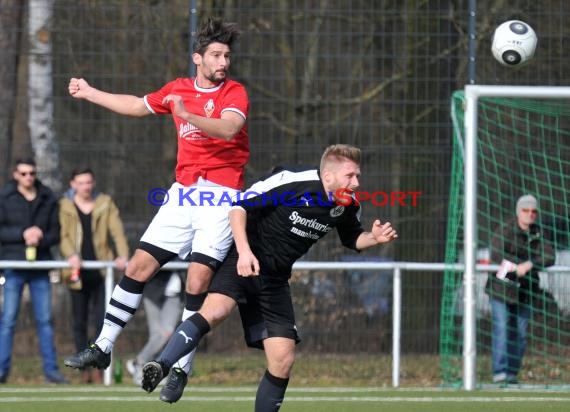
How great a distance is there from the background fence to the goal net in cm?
26

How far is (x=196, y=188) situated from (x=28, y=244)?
3.71m

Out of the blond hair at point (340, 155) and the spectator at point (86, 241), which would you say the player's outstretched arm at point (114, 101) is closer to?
the blond hair at point (340, 155)

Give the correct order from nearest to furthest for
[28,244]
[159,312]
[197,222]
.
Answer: [197,222] < [28,244] < [159,312]

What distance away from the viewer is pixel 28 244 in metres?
11.2

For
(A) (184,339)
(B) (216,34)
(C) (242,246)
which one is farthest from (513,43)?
(A) (184,339)

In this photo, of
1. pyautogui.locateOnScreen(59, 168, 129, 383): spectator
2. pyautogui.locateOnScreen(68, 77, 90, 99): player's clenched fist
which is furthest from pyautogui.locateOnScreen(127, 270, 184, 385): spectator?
pyautogui.locateOnScreen(68, 77, 90, 99): player's clenched fist

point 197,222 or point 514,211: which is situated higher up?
point 514,211

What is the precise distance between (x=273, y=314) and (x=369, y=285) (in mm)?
4535

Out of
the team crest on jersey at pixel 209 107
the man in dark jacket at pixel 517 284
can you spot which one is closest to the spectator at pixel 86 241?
the man in dark jacket at pixel 517 284

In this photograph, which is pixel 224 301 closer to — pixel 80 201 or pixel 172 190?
pixel 172 190

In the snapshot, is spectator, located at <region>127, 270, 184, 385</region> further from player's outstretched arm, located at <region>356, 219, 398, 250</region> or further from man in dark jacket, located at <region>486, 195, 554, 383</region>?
player's outstretched arm, located at <region>356, 219, 398, 250</region>

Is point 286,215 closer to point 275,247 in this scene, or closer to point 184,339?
point 275,247

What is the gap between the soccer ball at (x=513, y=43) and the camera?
10.3 meters

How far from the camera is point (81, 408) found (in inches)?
345
